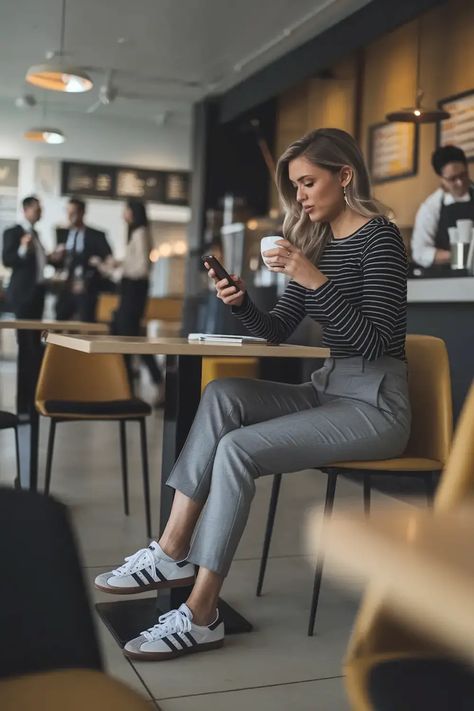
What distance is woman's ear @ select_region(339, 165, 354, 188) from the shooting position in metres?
2.04

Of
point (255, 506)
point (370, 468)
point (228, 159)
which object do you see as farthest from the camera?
point (228, 159)

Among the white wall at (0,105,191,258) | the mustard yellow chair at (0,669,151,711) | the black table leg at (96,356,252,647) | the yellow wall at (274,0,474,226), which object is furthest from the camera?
the white wall at (0,105,191,258)

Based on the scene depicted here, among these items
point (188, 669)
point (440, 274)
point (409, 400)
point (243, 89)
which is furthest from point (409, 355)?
Result: point (243, 89)

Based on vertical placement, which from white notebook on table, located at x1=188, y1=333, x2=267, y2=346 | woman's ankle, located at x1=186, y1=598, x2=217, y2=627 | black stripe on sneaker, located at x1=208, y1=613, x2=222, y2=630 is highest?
white notebook on table, located at x1=188, y1=333, x2=267, y2=346

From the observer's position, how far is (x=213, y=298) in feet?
20.9

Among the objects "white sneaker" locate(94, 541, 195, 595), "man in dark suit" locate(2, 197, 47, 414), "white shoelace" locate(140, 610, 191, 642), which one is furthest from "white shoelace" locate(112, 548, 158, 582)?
"man in dark suit" locate(2, 197, 47, 414)

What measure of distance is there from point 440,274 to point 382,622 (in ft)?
8.88

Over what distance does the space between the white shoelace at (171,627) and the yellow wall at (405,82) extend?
5.21m

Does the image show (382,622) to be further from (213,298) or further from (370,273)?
(213,298)

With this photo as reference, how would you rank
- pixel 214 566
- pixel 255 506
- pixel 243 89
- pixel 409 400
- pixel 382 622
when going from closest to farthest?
pixel 382 622 → pixel 214 566 → pixel 409 400 → pixel 255 506 → pixel 243 89

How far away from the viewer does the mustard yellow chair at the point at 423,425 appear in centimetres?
193

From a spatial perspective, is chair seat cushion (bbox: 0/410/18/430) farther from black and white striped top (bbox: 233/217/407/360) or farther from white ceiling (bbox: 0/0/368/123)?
white ceiling (bbox: 0/0/368/123)

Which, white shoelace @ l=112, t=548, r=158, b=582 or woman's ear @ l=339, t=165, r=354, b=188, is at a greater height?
woman's ear @ l=339, t=165, r=354, b=188

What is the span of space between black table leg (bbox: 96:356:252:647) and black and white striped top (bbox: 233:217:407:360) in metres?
0.23
